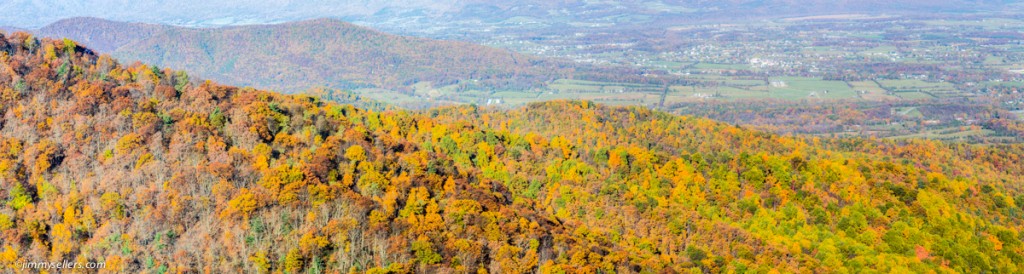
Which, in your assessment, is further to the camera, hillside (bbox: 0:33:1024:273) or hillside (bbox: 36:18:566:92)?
hillside (bbox: 36:18:566:92)

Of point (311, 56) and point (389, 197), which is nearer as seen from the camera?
point (389, 197)

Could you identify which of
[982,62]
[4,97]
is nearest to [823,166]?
[4,97]

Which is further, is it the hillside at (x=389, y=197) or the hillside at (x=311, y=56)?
the hillside at (x=311, y=56)

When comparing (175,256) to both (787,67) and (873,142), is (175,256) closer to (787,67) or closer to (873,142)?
(873,142)

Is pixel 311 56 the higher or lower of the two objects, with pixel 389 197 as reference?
lower
